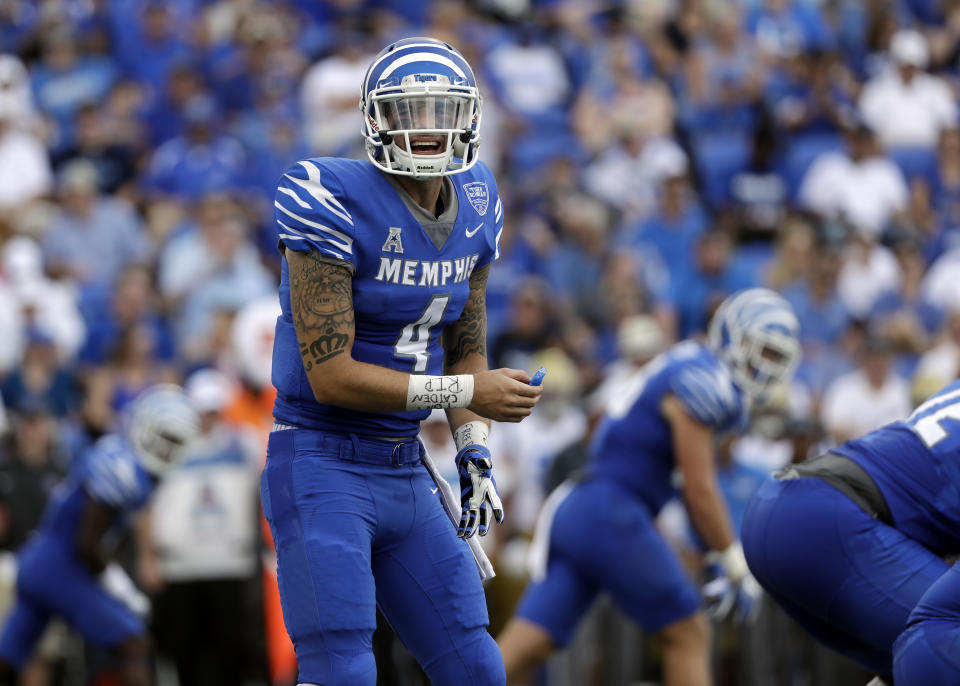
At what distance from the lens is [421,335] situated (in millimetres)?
4207

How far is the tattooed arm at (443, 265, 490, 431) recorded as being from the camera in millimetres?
4422

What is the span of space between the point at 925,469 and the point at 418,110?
1.75 meters

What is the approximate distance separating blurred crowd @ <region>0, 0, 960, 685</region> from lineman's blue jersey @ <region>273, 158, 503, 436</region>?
4.16 m

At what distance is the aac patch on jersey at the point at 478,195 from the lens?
4273 mm

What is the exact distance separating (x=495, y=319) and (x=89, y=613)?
4443mm

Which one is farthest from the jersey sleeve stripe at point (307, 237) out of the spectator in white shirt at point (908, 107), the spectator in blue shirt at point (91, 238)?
the spectator in white shirt at point (908, 107)

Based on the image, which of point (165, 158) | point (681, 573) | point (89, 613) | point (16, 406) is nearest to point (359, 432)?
point (681, 573)

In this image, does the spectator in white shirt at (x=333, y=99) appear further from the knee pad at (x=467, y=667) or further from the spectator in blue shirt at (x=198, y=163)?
the knee pad at (x=467, y=667)

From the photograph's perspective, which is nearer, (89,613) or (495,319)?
(89,613)

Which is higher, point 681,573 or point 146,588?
point 681,573

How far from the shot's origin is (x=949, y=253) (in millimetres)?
11180

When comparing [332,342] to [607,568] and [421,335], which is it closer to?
[421,335]

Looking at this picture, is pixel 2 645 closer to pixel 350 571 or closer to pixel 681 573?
pixel 681 573

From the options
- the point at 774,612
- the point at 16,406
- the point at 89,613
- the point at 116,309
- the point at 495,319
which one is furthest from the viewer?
the point at 495,319
